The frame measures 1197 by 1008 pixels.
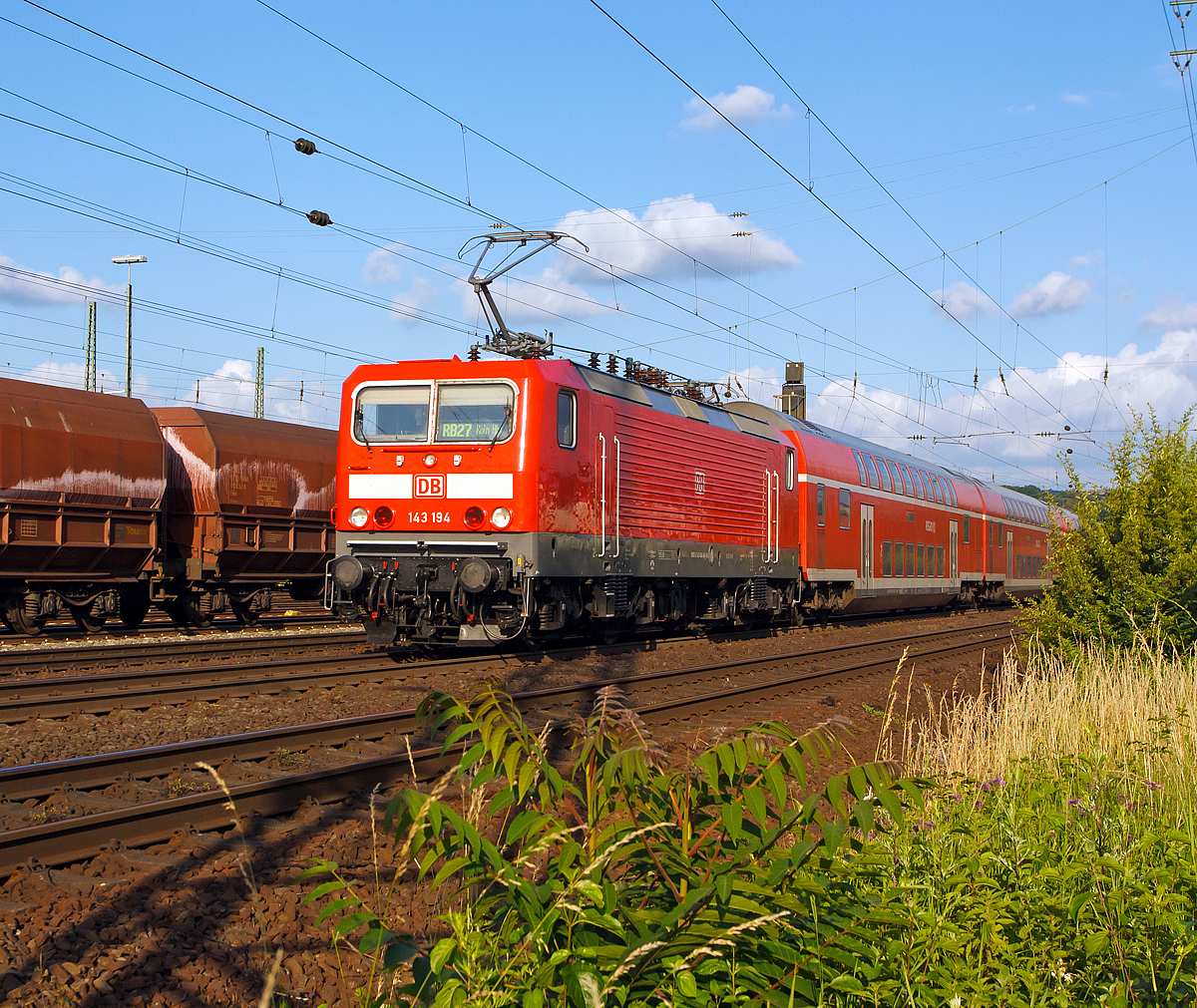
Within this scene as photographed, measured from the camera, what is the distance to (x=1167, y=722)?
21.5 feet

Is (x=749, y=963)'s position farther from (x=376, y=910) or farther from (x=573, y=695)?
(x=573, y=695)

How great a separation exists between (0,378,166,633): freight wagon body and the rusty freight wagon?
0.7 inches

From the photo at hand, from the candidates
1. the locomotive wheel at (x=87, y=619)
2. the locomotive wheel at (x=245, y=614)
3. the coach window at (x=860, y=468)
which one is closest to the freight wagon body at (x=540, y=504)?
the coach window at (x=860, y=468)

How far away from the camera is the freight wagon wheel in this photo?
15434mm

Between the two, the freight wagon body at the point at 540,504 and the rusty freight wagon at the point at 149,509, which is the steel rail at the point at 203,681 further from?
the rusty freight wagon at the point at 149,509

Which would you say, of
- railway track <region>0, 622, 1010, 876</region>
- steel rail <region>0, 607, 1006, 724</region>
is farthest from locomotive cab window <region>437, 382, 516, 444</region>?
railway track <region>0, 622, 1010, 876</region>

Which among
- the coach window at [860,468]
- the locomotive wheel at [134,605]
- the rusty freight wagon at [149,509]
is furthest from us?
the coach window at [860,468]

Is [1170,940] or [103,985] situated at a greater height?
[1170,940]

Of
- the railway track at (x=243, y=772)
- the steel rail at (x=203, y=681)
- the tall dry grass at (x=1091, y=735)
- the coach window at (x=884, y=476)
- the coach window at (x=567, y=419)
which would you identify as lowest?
the railway track at (x=243, y=772)

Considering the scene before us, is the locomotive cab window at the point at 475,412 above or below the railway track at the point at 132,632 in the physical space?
above

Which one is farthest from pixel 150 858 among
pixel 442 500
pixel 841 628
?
pixel 841 628

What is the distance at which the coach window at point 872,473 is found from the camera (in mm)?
23000

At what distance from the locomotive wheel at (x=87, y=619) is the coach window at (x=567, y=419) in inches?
347

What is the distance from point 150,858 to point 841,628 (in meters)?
18.3
